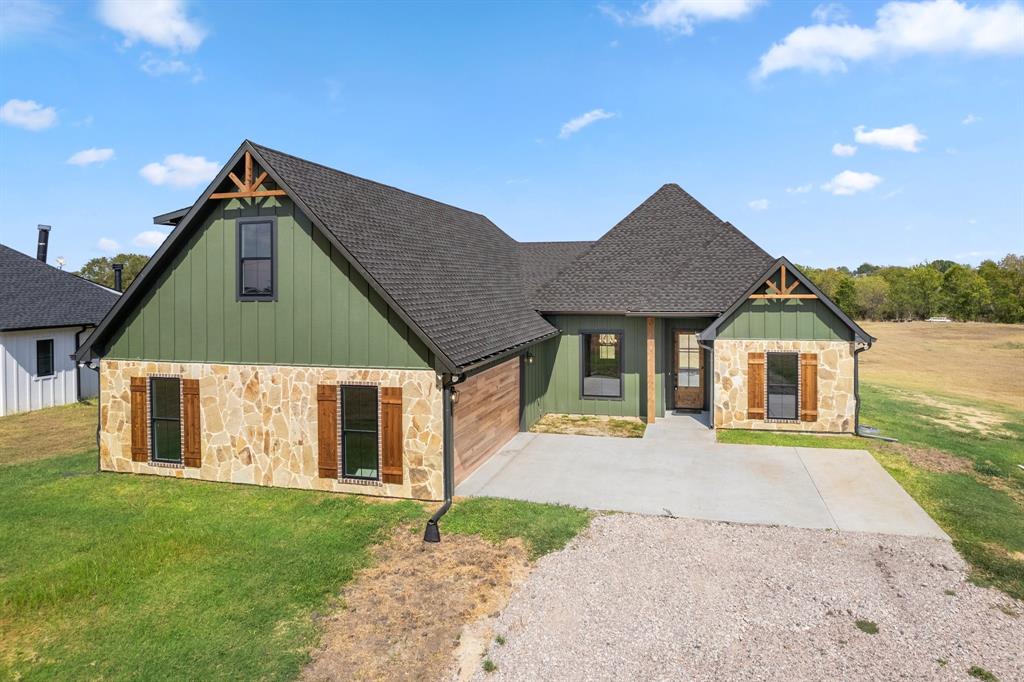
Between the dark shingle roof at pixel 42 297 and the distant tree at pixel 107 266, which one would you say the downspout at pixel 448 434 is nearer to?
the dark shingle roof at pixel 42 297

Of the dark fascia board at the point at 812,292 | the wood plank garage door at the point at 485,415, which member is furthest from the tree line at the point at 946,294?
the wood plank garage door at the point at 485,415

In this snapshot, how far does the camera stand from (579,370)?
18.4m

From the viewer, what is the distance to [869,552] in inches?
332

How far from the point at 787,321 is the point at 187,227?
14.7 meters

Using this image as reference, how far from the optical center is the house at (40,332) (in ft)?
64.5

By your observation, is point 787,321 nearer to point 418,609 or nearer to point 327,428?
point 327,428

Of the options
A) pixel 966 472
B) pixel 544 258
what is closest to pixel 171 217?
pixel 544 258

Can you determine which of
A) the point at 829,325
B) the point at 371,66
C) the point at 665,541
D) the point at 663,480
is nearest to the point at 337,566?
the point at 665,541

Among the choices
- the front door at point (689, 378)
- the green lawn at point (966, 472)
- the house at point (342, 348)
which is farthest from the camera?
the front door at point (689, 378)

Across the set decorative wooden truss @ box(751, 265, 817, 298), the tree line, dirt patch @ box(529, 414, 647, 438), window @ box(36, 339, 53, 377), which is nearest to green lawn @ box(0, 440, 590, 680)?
dirt patch @ box(529, 414, 647, 438)

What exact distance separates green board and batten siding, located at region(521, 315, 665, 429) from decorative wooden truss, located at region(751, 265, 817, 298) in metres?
3.39

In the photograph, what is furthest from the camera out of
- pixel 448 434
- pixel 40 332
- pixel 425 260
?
pixel 40 332

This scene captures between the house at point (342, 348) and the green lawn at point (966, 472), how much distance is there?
5.47ft

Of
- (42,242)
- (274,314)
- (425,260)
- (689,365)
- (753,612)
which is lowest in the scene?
(753,612)
